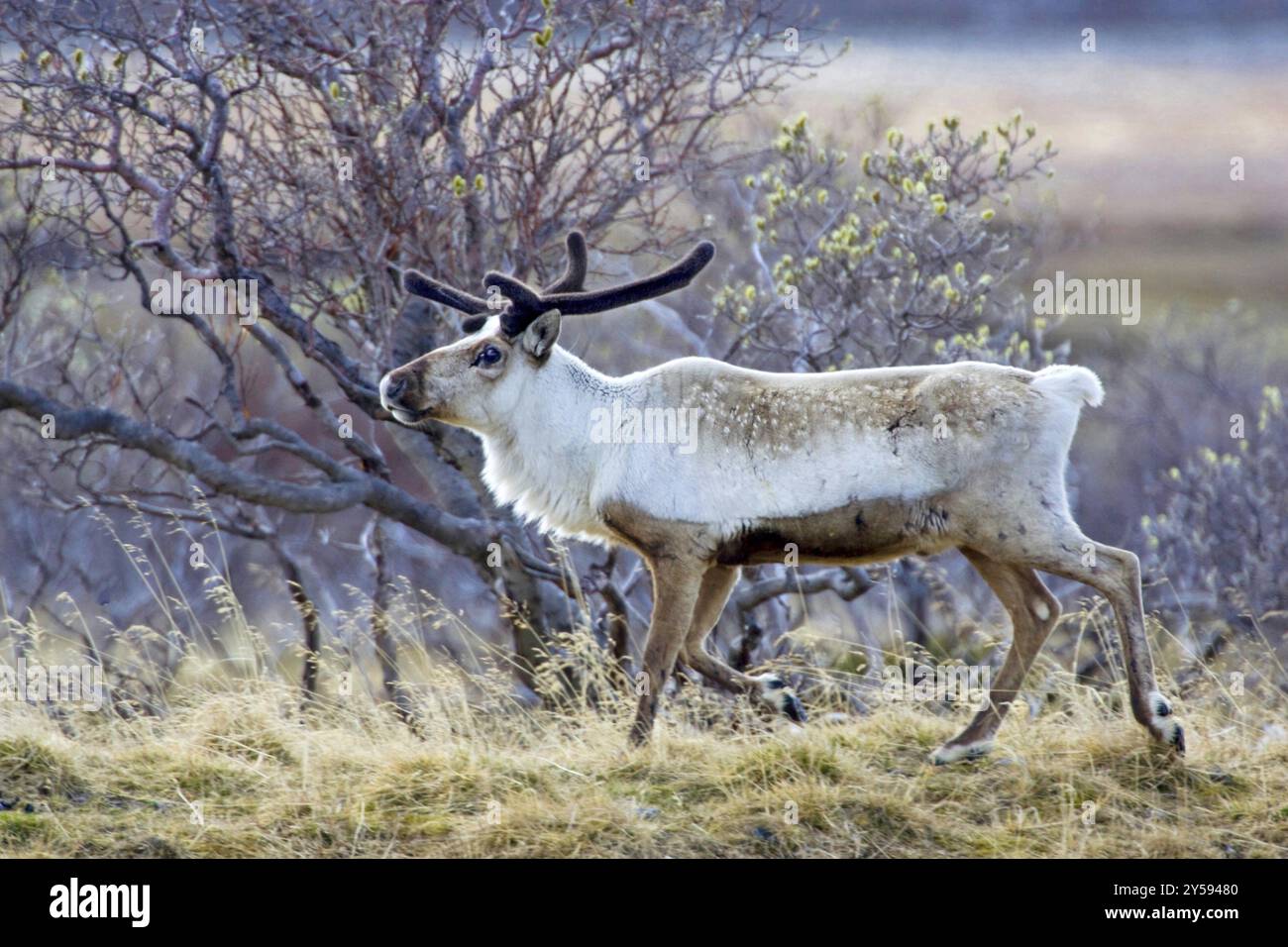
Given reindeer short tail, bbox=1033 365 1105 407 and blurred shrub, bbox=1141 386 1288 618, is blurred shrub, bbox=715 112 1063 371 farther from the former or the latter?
blurred shrub, bbox=1141 386 1288 618

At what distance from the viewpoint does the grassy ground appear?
6.31 metres

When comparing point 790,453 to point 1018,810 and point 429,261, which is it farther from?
point 429,261

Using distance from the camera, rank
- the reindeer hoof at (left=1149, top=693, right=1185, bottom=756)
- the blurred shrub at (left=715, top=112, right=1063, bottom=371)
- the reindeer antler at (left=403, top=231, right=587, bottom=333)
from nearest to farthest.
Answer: the reindeer hoof at (left=1149, top=693, right=1185, bottom=756) < the reindeer antler at (left=403, top=231, right=587, bottom=333) < the blurred shrub at (left=715, top=112, right=1063, bottom=371)

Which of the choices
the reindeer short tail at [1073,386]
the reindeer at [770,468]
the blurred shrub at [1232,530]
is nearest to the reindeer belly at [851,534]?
the reindeer at [770,468]

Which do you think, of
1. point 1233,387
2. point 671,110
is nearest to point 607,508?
point 671,110

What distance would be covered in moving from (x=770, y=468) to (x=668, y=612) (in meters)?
0.80

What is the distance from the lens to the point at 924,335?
36.8 ft

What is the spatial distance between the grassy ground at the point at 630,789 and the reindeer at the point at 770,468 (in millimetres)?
268

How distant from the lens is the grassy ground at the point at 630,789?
20.7ft

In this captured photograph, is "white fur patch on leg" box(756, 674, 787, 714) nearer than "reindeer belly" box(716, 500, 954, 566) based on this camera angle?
No

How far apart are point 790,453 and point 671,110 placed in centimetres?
423

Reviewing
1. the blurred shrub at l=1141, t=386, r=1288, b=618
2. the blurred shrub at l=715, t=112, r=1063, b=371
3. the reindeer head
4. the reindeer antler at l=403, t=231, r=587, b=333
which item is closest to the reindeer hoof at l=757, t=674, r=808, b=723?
the reindeer head

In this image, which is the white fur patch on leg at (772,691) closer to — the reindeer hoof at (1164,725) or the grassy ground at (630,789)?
the grassy ground at (630,789)

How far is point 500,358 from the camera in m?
7.11
